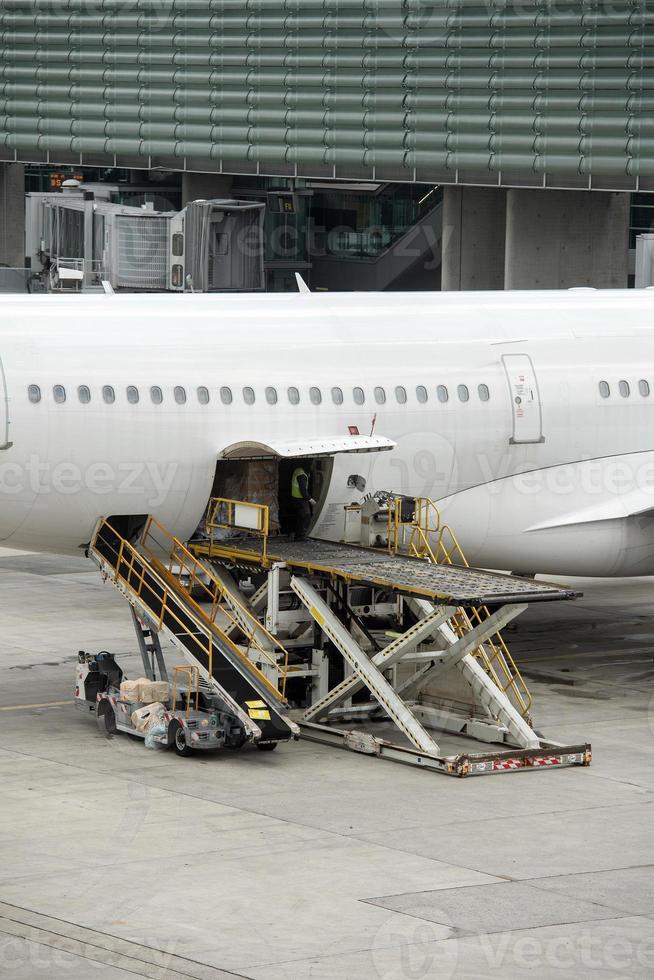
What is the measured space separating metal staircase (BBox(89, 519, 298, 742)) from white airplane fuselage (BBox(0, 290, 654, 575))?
1.37 feet

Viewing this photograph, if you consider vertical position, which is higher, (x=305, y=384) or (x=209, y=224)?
(x=209, y=224)

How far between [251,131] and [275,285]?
12.8 m

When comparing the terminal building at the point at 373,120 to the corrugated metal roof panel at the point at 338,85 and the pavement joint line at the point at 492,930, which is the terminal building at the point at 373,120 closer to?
the corrugated metal roof panel at the point at 338,85

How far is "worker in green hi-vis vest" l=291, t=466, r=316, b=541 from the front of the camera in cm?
2496

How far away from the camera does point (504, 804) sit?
63.9 feet

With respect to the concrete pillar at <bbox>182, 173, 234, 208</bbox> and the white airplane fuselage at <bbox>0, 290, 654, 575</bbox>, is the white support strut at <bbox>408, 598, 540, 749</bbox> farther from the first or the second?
the concrete pillar at <bbox>182, 173, 234, 208</bbox>

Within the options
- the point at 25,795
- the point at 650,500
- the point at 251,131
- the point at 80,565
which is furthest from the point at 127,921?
the point at 251,131

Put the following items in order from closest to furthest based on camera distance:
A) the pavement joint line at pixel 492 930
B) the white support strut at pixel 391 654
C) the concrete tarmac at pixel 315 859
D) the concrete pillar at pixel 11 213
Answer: the concrete tarmac at pixel 315 859 < the pavement joint line at pixel 492 930 < the white support strut at pixel 391 654 < the concrete pillar at pixel 11 213

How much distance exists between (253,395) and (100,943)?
428 inches

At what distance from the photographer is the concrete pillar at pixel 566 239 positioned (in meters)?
54.9

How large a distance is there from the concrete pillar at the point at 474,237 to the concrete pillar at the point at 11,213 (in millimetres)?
23810

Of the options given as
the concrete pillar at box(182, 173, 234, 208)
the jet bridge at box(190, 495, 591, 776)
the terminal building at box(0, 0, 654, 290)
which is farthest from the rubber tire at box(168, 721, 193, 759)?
the concrete pillar at box(182, 173, 234, 208)

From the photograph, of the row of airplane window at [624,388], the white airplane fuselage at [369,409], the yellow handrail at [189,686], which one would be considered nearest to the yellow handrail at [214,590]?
the white airplane fuselage at [369,409]

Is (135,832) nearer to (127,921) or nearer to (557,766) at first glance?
(127,921)
